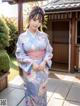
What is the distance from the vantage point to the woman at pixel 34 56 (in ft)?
9.81

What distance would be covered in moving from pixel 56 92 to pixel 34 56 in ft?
8.32

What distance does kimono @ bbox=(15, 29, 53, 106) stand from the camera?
3.00 metres

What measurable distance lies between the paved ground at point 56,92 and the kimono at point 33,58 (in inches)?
55.5

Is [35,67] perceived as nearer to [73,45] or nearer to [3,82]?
[3,82]

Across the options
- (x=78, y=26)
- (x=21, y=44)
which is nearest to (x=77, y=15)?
(x=78, y=26)

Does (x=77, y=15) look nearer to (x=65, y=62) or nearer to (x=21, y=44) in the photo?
(x=65, y=62)

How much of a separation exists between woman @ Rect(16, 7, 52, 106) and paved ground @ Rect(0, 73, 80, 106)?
1.47 metres

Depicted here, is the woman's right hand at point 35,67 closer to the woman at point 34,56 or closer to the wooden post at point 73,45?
the woman at point 34,56

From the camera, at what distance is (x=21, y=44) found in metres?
3.04

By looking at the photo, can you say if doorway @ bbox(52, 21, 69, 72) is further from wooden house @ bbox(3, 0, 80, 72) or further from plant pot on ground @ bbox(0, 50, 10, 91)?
plant pot on ground @ bbox(0, 50, 10, 91)

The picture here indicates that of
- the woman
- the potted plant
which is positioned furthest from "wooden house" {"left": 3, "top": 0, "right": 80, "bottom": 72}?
the woman

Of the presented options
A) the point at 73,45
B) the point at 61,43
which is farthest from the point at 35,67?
the point at 61,43

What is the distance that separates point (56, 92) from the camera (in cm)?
531

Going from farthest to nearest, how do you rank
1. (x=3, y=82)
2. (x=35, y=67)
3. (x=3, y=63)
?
(x=3, y=82)
(x=3, y=63)
(x=35, y=67)
